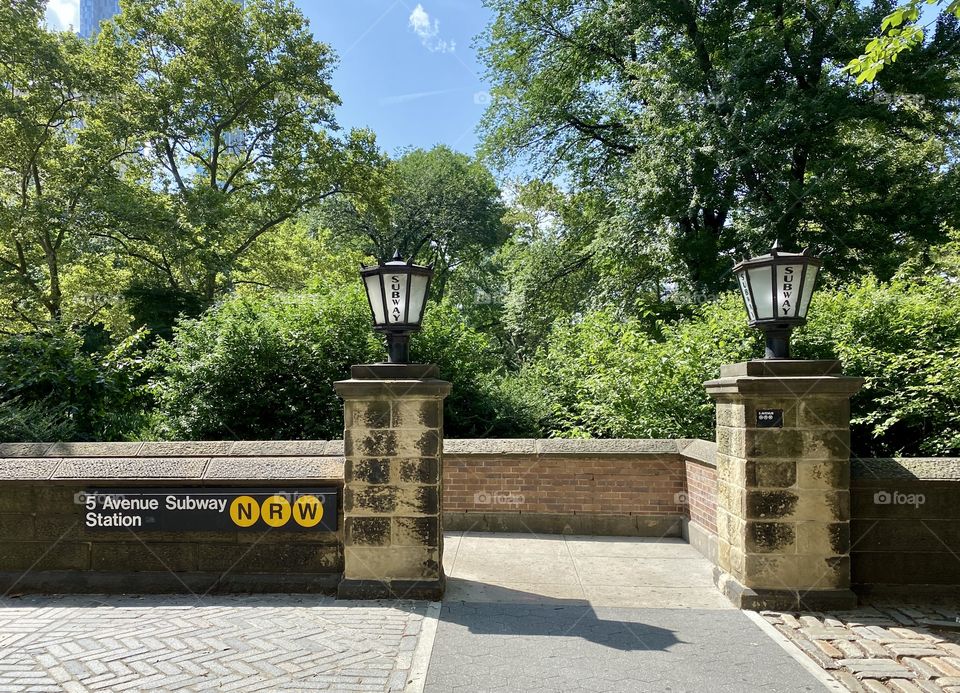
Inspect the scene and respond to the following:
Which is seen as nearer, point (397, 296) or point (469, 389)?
point (397, 296)

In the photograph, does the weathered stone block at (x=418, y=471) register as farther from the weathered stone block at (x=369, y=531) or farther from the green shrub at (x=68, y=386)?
the green shrub at (x=68, y=386)

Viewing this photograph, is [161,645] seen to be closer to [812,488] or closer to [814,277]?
[812,488]

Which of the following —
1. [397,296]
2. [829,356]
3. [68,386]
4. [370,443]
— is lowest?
[370,443]

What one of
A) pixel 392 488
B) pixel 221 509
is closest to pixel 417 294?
pixel 392 488

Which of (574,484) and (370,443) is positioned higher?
(370,443)

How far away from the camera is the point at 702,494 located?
6.88 metres

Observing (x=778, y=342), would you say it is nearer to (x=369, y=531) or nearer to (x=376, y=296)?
(x=376, y=296)

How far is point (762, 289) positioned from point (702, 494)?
2.59m

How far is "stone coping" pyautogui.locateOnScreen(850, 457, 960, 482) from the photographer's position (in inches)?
204

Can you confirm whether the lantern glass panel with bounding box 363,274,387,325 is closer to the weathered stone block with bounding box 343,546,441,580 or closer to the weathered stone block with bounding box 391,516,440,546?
the weathered stone block with bounding box 391,516,440,546

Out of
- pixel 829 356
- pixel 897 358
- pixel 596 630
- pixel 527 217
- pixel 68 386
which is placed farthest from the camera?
pixel 527 217

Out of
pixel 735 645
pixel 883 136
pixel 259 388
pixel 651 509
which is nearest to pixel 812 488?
pixel 735 645

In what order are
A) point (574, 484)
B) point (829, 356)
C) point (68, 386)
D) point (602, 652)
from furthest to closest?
point (68, 386)
point (829, 356)
point (574, 484)
point (602, 652)
